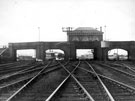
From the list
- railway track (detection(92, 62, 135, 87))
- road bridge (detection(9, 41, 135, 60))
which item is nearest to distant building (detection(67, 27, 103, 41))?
road bridge (detection(9, 41, 135, 60))

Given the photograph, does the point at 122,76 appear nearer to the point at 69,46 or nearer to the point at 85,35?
the point at 69,46

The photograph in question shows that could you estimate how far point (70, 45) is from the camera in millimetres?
38031

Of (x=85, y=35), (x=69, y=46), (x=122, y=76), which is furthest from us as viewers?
(x=85, y=35)

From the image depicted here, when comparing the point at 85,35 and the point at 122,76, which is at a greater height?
the point at 85,35

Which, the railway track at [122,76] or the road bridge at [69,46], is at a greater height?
the road bridge at [69,46]

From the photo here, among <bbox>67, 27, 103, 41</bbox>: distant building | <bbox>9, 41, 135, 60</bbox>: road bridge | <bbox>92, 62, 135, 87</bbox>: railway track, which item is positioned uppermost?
<bbox>67, 27, 103, 41</bbox>: distant building

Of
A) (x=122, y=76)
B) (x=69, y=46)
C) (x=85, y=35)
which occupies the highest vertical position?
(x=85, y=35)

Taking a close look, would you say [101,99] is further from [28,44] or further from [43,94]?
[28,44]

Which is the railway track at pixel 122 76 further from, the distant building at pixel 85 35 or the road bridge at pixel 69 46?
the distant building at pixel 85 35

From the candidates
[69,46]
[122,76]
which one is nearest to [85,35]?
[69,46]

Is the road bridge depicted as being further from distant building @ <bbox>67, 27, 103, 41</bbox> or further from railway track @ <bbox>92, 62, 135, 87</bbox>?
railway track @ <bbox>92, 62, 135, 87</bbox>

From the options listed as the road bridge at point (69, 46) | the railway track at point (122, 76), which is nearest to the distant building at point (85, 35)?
the road bridge at point (69, 46)

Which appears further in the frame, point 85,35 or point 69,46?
point 85,35

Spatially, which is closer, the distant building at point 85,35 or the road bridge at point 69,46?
the road bridge at point 69,46
